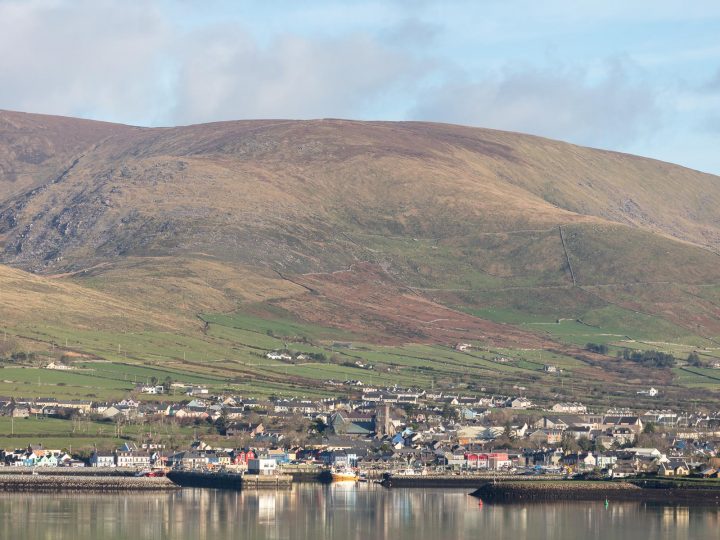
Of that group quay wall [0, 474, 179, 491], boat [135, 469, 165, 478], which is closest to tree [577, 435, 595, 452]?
boat [135, 469, 165, 478]

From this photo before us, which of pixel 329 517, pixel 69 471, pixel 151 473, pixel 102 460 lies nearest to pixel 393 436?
pixel 102 460

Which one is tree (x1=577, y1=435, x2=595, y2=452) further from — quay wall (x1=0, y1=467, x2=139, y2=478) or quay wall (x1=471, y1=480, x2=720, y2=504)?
quay wall (x1=0, y1=467, x2=139, y2=478)

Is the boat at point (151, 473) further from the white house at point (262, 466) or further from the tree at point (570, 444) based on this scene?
the tree at point (570, 444)

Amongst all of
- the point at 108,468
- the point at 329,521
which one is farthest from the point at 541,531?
the point at 108,468

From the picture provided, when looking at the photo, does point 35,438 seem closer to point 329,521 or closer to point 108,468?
point 108,468

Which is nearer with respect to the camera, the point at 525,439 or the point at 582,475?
the point at 582,475

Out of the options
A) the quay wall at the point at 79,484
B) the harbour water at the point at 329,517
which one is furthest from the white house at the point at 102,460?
the harbour water at the point at 329,517
